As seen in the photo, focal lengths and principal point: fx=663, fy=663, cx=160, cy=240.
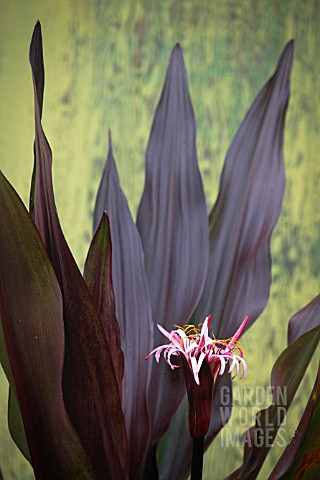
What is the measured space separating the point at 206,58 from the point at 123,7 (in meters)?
0.14

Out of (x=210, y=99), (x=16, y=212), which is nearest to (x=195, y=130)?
(x=210, y=99)

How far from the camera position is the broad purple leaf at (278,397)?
76 cm

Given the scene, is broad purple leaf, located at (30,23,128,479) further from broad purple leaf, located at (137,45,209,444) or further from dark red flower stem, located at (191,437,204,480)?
broad purple leaf, located at (137,45,209,444)

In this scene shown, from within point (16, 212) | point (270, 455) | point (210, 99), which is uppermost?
point (210, 99)

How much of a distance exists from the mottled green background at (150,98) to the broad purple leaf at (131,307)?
0.03 meters

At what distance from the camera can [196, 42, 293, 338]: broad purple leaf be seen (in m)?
0.92

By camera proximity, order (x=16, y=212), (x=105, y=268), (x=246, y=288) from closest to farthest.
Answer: (x=16, y=212)
(x=105, y=268)
(x=246, y=288)

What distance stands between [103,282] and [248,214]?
1.00 feet

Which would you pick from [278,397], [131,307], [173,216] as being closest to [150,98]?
[173,216]

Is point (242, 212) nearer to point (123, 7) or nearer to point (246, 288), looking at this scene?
point (246, 288)

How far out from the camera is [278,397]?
0.80m

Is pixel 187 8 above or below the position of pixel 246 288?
above

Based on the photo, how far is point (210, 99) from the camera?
979 mm

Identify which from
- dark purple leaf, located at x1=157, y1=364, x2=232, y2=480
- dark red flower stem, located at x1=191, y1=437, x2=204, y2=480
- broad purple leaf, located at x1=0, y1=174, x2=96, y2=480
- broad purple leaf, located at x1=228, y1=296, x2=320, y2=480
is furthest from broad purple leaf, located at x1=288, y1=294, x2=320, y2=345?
broad purple leaf, located at x1=0, y1=174, x2=96, y2=480
